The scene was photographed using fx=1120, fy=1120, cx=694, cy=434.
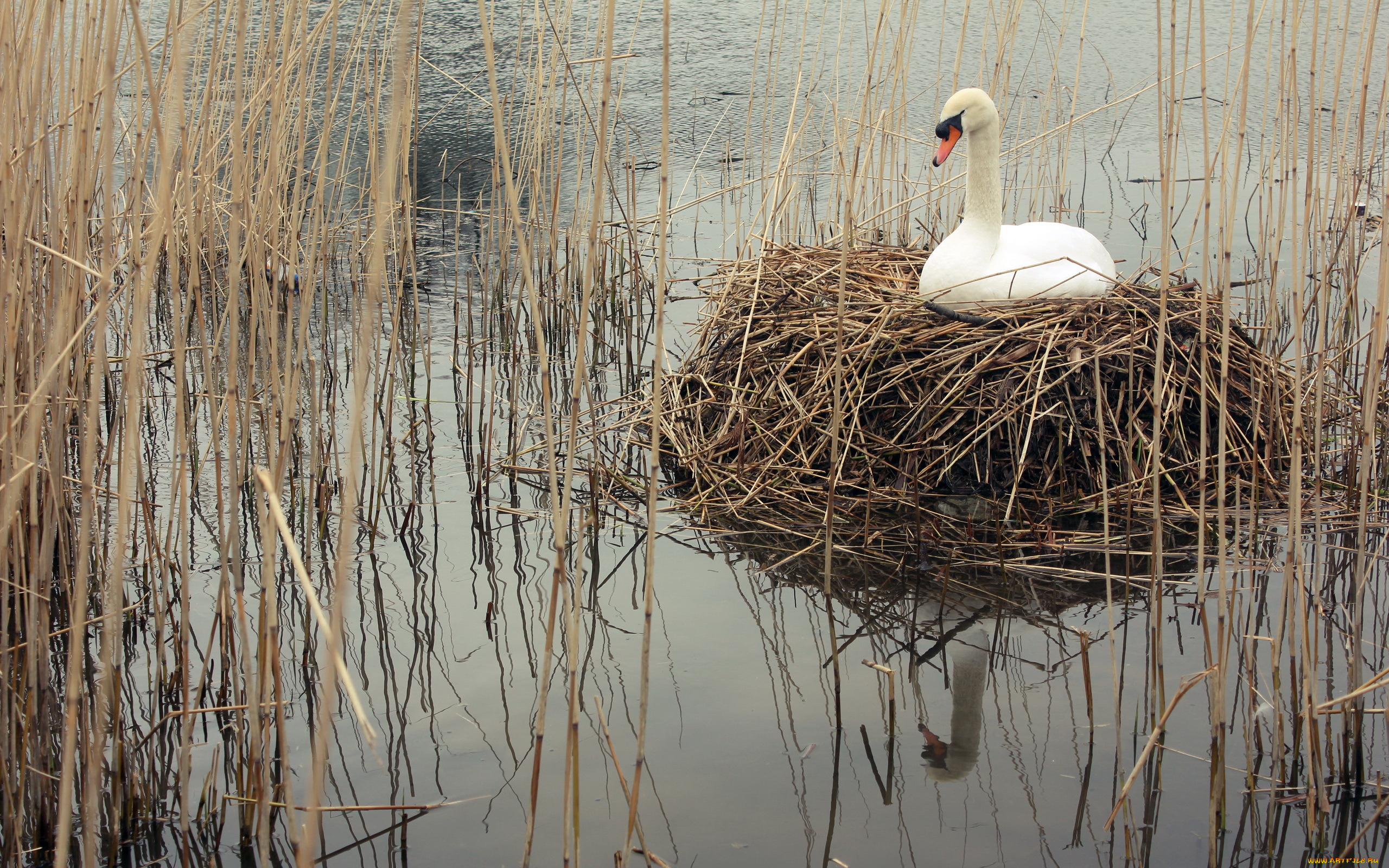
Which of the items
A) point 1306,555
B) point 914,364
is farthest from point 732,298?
point 1306,555

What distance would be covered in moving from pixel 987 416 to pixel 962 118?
115 cm

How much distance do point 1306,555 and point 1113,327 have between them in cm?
86

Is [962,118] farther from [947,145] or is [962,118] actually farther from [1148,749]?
[1148,749]

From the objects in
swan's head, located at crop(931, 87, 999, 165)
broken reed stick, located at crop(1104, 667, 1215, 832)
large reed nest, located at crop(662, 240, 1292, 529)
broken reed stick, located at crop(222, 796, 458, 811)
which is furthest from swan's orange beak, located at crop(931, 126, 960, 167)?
broken reed stick, located at crop(222, 796, 458, 811)

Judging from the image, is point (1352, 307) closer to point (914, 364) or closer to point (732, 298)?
point (914, 364)

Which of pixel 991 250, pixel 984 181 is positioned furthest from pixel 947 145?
pixel 991 250

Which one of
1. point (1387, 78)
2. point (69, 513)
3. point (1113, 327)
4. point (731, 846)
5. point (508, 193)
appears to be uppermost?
point (1387, 78)

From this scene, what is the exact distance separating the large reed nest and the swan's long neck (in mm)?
375

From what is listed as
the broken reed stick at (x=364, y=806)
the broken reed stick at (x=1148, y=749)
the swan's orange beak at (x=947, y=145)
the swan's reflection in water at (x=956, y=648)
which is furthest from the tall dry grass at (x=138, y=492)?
the swan's orange beak at (x=947, y=145)

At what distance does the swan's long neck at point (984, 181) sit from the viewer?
12.5 feet

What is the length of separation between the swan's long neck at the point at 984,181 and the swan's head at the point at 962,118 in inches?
0.8

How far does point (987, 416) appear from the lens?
11.2 feet

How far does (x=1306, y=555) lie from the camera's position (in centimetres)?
296

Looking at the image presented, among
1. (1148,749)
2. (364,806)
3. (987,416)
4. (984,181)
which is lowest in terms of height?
(364,806)
